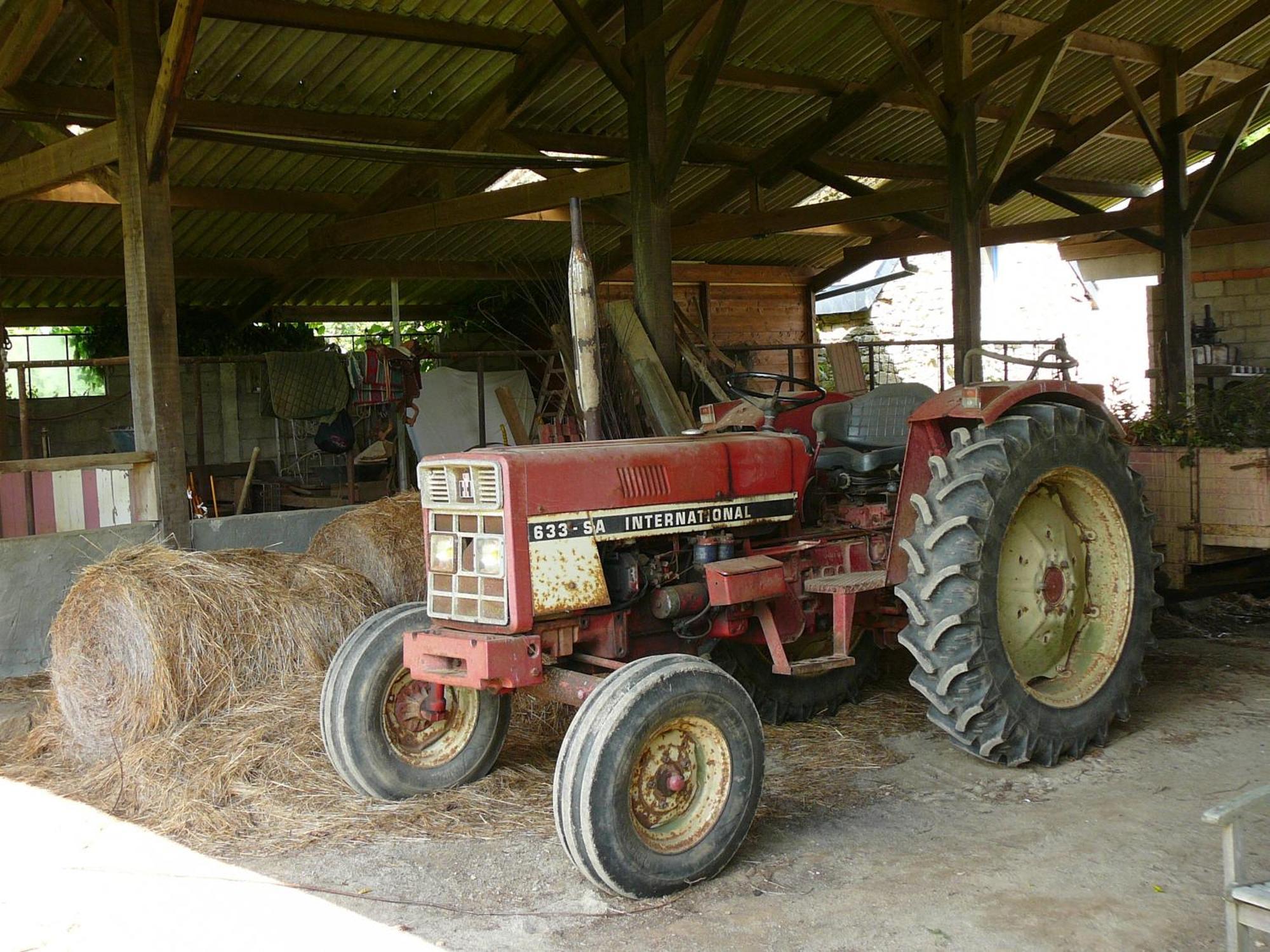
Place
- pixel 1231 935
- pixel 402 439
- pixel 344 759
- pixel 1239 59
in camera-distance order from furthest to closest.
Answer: pixel 1239 59, pixel 402 439, pixel 344 759, pixel 1231 935

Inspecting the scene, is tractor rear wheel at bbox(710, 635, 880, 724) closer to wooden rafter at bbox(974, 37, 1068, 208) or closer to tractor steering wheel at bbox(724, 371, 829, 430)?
tractor steering wheel at bbox(724, 371, 829, 430)

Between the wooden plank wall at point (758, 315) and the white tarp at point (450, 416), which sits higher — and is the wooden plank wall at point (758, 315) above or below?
above

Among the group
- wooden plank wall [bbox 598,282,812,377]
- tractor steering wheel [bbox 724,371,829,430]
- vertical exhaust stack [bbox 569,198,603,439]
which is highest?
wooden plank wall [bbox 598,282,812,377]

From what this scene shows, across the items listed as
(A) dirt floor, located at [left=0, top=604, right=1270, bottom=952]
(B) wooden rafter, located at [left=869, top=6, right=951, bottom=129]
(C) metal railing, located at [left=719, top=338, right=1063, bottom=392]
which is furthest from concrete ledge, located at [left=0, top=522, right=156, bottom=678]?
(C) metal railing, located at [left=719, top=338, right=1063, bottom=392]

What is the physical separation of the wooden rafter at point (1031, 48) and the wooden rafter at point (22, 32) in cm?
598

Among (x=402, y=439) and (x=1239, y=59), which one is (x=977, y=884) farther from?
(x=1239, y=59)

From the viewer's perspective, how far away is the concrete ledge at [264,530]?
701cm

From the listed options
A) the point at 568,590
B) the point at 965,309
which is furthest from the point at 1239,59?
the point at 568,590

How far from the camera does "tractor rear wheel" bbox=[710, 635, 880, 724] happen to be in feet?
16.4

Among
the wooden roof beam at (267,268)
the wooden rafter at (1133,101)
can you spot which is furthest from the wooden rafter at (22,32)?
the wooden rafter at (1133,101)

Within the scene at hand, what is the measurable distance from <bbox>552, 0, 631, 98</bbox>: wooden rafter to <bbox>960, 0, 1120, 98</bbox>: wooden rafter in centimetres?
271

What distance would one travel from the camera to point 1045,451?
4.41m

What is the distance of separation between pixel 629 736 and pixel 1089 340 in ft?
54.4

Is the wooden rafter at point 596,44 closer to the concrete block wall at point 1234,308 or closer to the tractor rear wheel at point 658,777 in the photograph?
the tractor rear wheel at point 658,777
